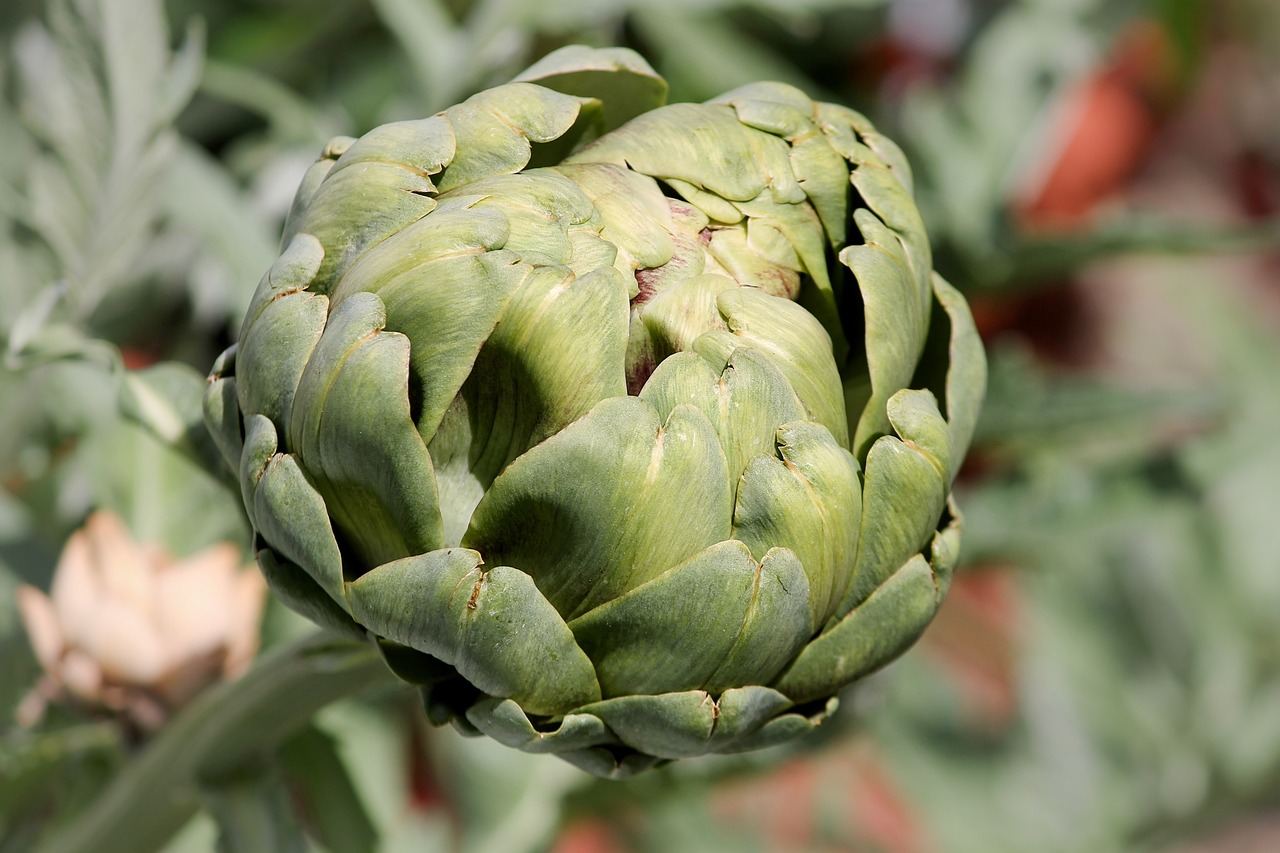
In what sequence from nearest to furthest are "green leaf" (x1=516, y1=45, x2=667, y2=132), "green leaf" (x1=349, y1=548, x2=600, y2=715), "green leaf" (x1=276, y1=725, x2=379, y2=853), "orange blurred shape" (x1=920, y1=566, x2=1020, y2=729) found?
1. "green leaf" (x1=349, y1=548, x2=600, y2=715)
2. "green leaf" (x1=516, y1=45, x2=667, y2=132)
3. "green leaf" (x1=276, y1=725, x2=379, y2=853)
4. "orange blurred shape" (x1=920, y1=566, x2=1020, y2=729)

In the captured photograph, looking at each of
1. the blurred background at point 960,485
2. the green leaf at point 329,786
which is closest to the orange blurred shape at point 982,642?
the blurred background at point 960,485

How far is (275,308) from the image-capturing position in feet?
1.34

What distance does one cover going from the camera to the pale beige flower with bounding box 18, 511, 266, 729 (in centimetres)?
57

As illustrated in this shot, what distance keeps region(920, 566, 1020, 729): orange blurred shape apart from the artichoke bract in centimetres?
35

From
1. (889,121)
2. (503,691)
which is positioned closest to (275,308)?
(503,691)

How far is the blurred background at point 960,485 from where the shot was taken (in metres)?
0.61

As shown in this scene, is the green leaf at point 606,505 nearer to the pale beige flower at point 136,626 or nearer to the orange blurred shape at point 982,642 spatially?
the pale beige flower at point 136,626

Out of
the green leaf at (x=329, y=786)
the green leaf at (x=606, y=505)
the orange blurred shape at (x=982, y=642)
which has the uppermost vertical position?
the green leaf at (x=606, y=505)

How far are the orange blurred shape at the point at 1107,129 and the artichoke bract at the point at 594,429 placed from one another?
0.95 meters

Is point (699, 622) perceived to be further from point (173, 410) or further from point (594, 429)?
point (173, 410)

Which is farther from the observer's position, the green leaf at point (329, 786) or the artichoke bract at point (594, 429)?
the green leaf at point (329, 786)

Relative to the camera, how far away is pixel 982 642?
38.4 inches

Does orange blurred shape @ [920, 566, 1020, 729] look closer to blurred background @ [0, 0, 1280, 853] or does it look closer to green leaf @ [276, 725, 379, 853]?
blurred background @ [0, 0, 1280, 853]

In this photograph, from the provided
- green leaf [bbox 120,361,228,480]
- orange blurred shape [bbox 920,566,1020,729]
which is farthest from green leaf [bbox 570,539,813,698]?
orange blurred shape [bbox 920,566,1020,729]
